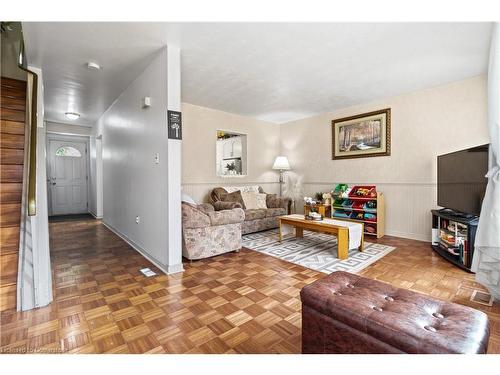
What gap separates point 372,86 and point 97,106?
16.6 feet

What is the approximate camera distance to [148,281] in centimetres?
243

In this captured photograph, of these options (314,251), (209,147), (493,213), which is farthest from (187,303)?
(209,147)

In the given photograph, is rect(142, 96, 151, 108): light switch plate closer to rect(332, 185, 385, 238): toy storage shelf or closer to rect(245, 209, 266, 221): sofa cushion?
rect(245, 209, 266, 221): sofa cushion

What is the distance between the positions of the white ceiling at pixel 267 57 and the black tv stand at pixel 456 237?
192 centimetres

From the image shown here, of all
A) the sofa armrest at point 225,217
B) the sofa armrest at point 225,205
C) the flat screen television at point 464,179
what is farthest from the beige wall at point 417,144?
the sofa armrest at point 225,217

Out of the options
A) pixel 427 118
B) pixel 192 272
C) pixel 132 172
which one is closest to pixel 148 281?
pixel 192 272

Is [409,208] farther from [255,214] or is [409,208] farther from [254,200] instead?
[254,200]

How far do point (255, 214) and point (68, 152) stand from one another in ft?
19.2

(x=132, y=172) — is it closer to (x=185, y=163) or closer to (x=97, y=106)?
(x=185, y=163)

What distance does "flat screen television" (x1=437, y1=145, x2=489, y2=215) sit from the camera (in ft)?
7.88

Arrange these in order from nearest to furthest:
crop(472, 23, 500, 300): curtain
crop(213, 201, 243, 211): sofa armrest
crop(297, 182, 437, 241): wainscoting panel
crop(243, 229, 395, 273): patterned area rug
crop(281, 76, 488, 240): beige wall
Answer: crop(472, 23, 500, 300): curtain < crop(243, 229, 395, 273): patterned area rug < crop(281, 76, 488, 240): beige wall < crop(297, 182, 437, 241): wainscoting panel < crop(213, 201, 243, 211): sofa armrest

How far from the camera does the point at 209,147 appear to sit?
16.3 feet

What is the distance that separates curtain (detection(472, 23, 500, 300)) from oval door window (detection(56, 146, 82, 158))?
8442 millimetres

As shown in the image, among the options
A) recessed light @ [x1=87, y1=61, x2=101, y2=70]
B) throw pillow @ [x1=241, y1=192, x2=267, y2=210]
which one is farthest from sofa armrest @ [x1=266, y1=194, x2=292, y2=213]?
recessed light @ [x1=87, y1=61, x2=101, y2=70]
